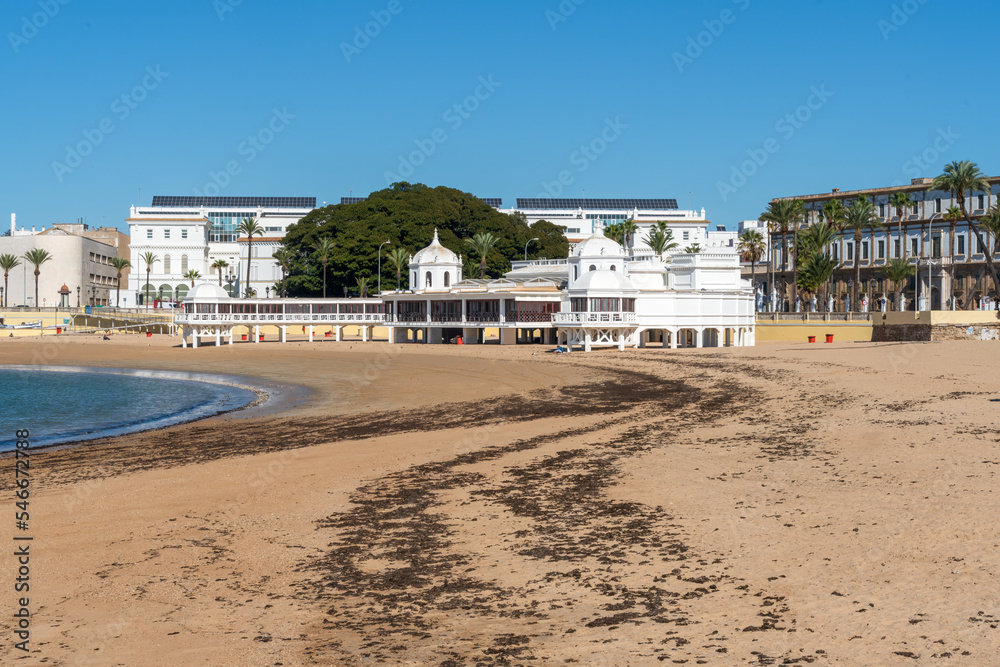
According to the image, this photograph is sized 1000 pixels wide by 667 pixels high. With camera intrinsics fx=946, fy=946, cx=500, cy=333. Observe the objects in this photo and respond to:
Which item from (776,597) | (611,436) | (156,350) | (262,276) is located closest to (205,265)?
(262,276)

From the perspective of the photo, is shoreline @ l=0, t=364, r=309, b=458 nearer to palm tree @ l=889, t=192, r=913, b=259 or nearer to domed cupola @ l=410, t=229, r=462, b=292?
domed cupola @ l=410, t=229, r=462, b=292

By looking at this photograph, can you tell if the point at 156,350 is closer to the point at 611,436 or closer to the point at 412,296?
the point at 412,296

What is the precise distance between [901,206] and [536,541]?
100523 mm

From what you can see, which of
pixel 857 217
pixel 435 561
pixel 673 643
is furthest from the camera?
pixel 857 217

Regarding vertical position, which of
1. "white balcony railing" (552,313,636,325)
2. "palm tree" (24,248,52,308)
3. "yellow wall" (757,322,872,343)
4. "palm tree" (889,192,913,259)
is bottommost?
"yellow wall" (757,322,872,343)

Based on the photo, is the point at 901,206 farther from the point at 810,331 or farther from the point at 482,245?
the point at 482,245

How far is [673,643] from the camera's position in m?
8.27

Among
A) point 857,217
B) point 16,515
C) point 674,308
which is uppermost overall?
point 857,217

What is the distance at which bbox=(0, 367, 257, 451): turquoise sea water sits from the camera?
26.1 metres

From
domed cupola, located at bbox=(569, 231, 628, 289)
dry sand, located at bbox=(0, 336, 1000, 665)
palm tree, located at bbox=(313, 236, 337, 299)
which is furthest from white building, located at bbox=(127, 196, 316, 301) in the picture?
dry sand, located at bbox=(0, 336, 1000, 665)

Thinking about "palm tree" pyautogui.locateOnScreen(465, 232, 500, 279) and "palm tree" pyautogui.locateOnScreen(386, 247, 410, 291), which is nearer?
"palm tree" pyautogui.locateOnScreen(386, 247, 410, 291)

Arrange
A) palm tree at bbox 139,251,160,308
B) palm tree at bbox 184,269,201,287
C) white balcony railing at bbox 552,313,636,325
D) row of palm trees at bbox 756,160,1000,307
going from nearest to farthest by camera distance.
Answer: white balcony railing at bbox 552,313,636,325 < row of palm trees at bbox 756,160,1000,307 < palm tree at bbox 139,251,160,308 < palm tree at bbox 184,269,201,287

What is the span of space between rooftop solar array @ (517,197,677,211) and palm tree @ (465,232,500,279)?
2369 inches

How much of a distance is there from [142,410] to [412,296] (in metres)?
45.7
